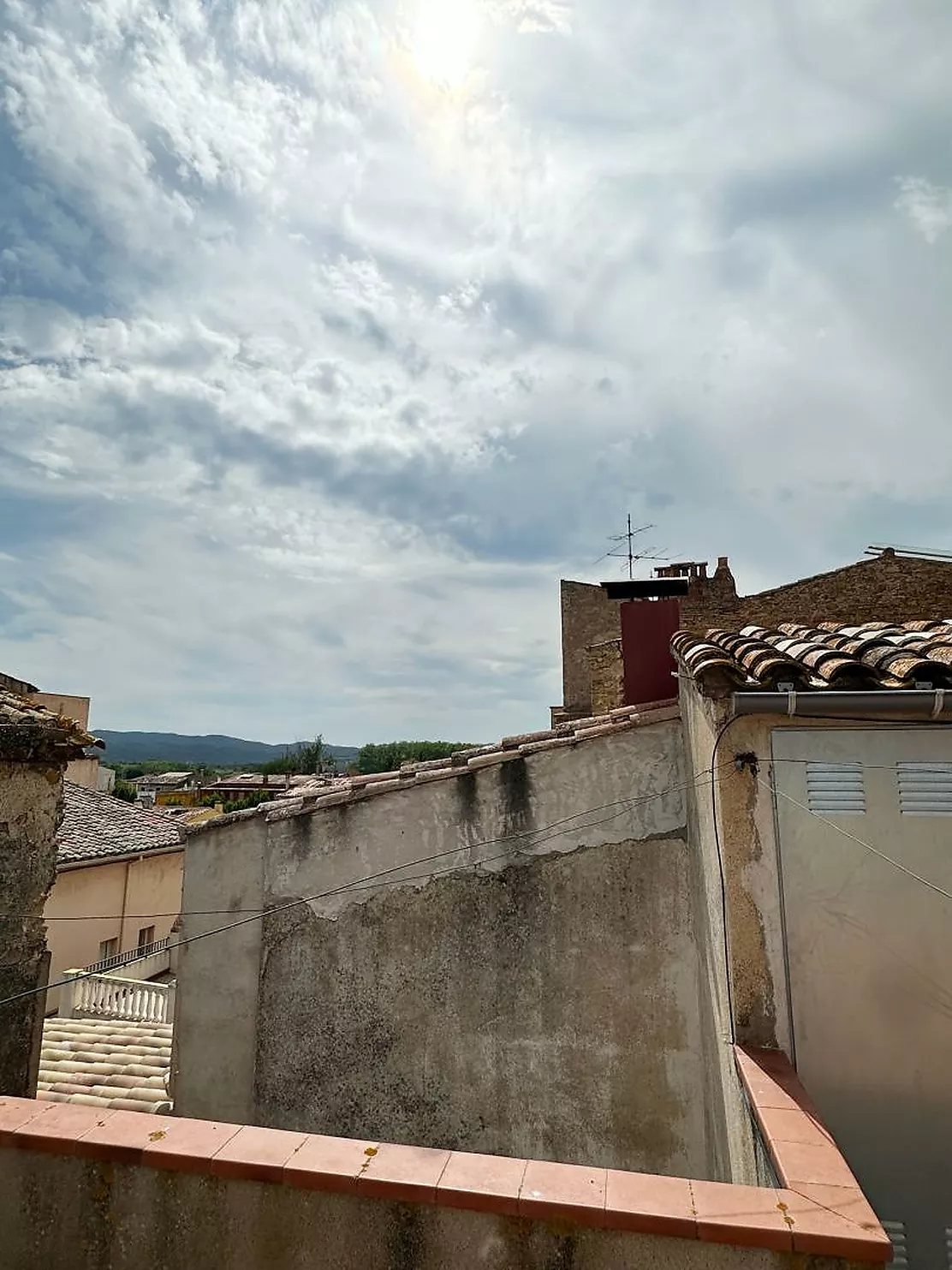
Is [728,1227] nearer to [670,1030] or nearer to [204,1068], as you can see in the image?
[670,1030]

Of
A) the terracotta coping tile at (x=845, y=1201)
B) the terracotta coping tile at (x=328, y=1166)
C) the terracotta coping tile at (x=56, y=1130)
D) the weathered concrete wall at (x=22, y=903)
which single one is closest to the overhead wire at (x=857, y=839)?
the terracotta coping tile at (x=845, y=1201)

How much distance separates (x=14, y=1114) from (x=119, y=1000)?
11718 millimetres

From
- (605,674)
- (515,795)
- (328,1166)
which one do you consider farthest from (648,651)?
(605,674)

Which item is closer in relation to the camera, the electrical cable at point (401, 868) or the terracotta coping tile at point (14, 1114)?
the terracotta coping tile at point (14, 1114)

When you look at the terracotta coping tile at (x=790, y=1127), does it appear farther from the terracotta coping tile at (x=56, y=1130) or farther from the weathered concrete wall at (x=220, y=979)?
the weathered concrete wall at (x=220, y=979)

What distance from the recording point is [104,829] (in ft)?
62.1

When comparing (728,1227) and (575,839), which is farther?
(575,839)

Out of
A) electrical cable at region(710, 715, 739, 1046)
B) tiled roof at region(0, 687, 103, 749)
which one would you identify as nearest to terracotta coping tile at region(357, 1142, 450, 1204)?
electrical cable at region(710, 715, 739, 1046)

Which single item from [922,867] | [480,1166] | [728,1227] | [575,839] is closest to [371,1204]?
[480,1166]

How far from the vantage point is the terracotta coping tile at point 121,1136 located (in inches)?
107

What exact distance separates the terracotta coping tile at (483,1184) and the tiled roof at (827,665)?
8.45ft

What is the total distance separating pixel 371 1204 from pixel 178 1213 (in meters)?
0.78

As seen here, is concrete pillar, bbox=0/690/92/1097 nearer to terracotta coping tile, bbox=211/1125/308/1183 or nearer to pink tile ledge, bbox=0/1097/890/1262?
pink tile ledge, bbox=0/1097/890/1262

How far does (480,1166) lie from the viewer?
102 inches
